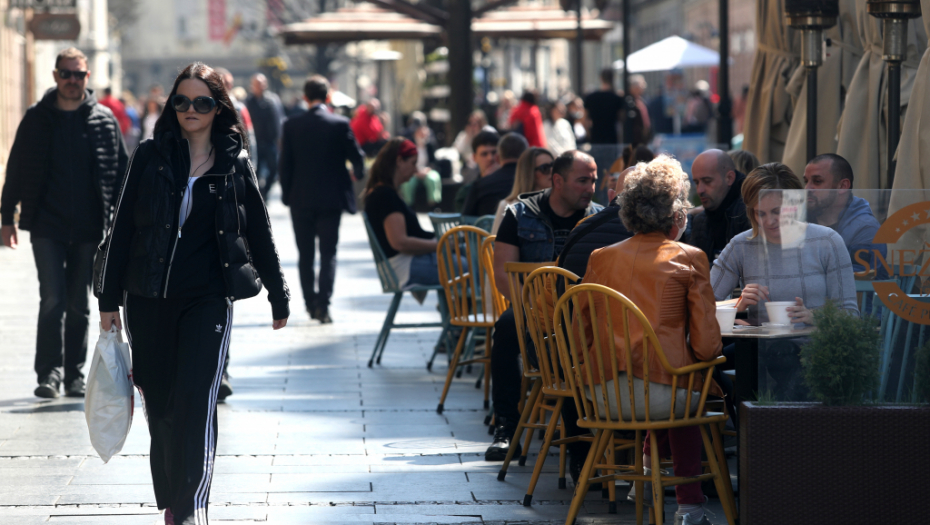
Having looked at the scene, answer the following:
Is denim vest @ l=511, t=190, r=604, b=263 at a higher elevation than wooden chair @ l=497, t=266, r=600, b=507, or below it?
higher

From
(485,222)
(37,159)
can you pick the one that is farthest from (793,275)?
(37,159)

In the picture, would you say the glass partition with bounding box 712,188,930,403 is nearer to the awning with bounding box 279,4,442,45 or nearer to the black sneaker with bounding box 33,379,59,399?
the black sneaker with bounding box 33,379,59,399

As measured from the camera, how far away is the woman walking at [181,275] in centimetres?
425

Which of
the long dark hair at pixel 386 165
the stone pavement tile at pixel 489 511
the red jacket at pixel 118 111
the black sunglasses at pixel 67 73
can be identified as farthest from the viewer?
the red jacket at pixel 118 111

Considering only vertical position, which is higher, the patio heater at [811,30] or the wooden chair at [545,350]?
the patio heater at [811,30]

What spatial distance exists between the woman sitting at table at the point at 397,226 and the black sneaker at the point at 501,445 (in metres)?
2.56

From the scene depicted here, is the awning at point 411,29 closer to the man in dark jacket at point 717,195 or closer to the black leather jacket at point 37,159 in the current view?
the black leather jacket at point 37,159

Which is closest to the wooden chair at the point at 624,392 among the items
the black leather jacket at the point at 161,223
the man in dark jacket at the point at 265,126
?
the black leather jacket at the point at 161,223

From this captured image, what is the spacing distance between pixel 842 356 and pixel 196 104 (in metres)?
2.34

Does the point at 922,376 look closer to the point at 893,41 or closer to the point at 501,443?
the point at 501,443

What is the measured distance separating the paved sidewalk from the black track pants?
0.48 metres

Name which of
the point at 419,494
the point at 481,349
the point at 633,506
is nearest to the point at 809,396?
the point at 633,506

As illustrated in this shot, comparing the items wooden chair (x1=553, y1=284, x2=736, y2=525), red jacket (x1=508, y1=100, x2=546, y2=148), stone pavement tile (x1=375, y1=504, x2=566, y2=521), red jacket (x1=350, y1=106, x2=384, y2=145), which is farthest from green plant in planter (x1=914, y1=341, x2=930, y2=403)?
red jacket (x1=350, y1=106, x2=384, y2=145)

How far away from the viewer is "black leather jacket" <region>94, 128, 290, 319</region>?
13.9 feet
